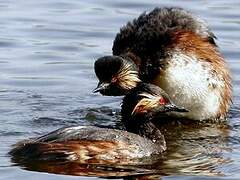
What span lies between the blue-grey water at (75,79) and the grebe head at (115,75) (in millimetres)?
545

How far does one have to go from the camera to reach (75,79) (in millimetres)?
15477

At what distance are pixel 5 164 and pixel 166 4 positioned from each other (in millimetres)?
9102

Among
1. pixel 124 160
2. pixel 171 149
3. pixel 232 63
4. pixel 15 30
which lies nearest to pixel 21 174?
pixel 124 160

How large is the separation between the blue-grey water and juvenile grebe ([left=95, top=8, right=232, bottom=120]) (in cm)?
37

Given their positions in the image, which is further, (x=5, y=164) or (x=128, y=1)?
(x=128, y=1)

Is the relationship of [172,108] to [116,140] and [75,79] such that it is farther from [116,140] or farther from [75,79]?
[75,79]

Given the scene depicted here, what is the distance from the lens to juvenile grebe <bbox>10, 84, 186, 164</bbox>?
36.0 ft

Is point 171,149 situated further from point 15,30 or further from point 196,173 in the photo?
point 15,30

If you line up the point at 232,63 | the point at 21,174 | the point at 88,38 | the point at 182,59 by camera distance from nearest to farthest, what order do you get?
the point at 21,174 → the point at 182,59 → the point at 232,63 → the point at 88,38

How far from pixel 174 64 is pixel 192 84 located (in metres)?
0.36

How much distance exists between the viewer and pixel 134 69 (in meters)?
12.7

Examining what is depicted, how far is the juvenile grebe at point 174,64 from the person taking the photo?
41.7 feet

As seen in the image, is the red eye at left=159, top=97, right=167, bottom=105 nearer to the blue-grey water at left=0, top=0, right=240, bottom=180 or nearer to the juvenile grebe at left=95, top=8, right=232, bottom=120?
the blue-grey water at left=0, top=0, right=240, bottom=180

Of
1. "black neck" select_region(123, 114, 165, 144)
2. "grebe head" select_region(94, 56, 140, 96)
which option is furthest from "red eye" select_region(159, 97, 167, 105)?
"grebe head" select_region(94, 56, 140, 96)
